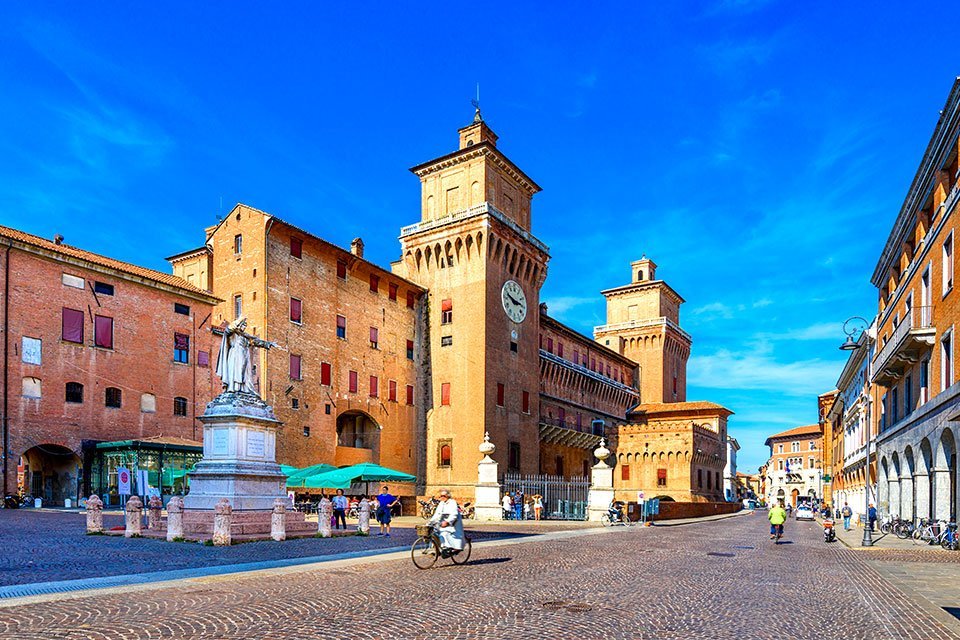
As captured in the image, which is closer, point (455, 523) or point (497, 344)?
point (455, 523)

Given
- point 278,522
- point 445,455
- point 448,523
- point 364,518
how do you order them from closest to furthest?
1. point 448,523
2. point 278,522
3. point 364,518
4. point 445,455

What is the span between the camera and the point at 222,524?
1734cm

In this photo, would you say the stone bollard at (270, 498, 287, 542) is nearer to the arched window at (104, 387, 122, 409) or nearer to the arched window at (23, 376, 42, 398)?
the arched window at (23, 376, 42, 398)

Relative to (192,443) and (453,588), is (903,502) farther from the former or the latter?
(192,443)

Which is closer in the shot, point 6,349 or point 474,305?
point 6,349

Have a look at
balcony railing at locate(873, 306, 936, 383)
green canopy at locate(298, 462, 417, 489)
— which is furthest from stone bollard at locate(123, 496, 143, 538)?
balcony railing at locate(873, 306, 936, 383)

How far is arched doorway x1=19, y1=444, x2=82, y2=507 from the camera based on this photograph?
34031 mm

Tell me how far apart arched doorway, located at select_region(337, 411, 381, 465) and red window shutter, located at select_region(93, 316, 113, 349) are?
13.1 meters

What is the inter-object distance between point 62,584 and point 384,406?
35.1 metres

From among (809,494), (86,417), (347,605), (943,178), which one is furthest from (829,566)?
(809,494)

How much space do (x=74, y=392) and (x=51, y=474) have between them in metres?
4.19

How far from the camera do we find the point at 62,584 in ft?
36.0

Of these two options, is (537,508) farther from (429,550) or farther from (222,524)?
(429,550)

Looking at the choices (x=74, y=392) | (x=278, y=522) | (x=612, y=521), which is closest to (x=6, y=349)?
(x=74, y=392)
